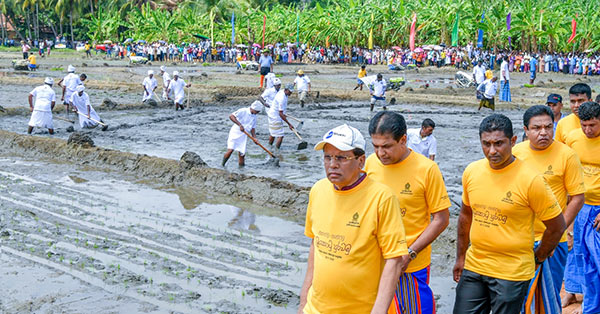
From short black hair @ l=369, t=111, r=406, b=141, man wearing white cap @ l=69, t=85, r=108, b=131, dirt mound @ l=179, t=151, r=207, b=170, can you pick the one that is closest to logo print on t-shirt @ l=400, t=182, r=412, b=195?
short black hair @ l=369, t=111, r=406, b=141

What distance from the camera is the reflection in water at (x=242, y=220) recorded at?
A: 948cm

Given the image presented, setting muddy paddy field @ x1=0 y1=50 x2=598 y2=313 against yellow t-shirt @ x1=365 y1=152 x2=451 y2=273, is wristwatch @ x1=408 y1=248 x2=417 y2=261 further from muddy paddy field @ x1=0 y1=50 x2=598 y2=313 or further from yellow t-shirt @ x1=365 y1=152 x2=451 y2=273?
muddy paddy field @ x1=0 y1=50 x2=598 y2=313

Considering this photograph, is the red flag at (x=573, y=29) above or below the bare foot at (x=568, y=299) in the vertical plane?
above

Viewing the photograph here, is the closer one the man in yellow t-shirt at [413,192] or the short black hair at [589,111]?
the man in yellow t-shirt at [413,192]

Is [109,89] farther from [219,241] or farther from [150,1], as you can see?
[150,1]

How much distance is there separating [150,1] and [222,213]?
213ft

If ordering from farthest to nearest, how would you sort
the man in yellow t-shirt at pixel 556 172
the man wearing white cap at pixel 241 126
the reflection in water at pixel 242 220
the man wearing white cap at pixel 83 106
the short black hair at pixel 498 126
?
the man wearing white cap at pixel 83 106, the man wearing white cap at pixel 241 126, the reflection in water at pixel 242 220, the man in yellow t-shirt at pixel 556 172, the short black hair at pixel 498 126

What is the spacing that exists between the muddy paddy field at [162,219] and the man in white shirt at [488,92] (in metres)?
1.56

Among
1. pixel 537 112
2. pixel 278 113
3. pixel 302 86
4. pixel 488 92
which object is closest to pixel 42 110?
pixel 278 113

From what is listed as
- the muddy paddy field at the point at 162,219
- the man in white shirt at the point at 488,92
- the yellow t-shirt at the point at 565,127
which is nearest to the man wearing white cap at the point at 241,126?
the muddy paddy field at the point at 162,219

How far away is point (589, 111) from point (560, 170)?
1.03m

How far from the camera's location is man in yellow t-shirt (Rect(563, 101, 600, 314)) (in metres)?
5.66

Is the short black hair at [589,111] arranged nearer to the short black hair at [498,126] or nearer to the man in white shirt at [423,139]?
the short black hair at [498,126]

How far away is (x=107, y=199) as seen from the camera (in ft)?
35.9
